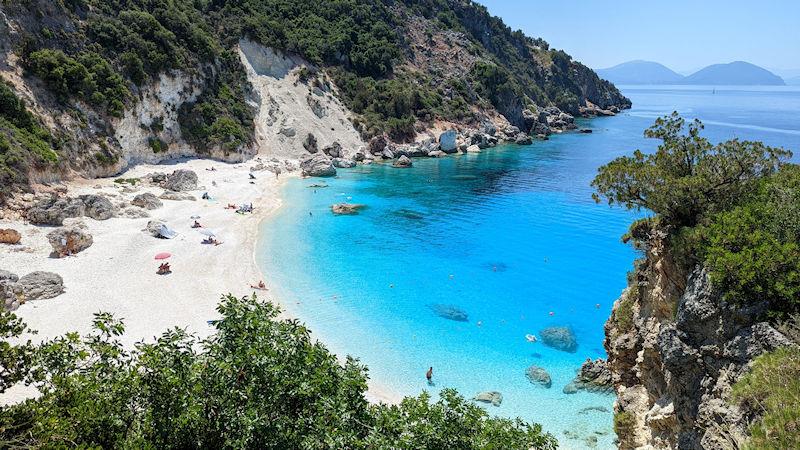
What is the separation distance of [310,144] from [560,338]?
182 ft

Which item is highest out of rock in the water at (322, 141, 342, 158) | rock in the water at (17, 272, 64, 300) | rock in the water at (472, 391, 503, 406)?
rock in the water at (322, 141, 342, 158)

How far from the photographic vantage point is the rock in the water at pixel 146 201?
3947 cm

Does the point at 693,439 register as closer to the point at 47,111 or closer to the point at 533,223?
the point at 533,223

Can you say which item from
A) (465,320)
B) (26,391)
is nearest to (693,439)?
(465,320)

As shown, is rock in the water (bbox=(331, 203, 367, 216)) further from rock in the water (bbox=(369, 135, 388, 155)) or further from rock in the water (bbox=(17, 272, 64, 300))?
rock in the water (bbox=(369, 135, 388, 155))

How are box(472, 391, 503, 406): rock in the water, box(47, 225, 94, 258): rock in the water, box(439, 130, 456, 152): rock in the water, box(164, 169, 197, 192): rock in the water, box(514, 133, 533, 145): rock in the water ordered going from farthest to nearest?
box(514, 133, 533, 145): rock in the water < box(439, 130, 456, 152): rock in the water < box(164, 169, 197, 192): rock in the water < box(47, 225, 94, 258): rock in the water < box(472, 391, 503, 406): rock in the water

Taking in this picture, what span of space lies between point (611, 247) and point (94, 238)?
135ft

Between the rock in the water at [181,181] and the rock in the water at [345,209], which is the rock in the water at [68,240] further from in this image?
the rock in the water at [345,209]

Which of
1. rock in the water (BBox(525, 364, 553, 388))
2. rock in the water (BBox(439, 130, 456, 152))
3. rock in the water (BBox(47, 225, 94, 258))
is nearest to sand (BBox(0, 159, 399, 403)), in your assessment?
rock in the water (BBox(47, 225, 94, 258))

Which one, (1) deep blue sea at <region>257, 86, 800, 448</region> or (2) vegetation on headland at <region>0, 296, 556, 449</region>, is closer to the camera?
(2) vegetation on headland at <region>0, 296, 556, 449</region>

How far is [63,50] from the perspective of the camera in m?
46.5

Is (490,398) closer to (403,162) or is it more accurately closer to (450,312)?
(450,312)

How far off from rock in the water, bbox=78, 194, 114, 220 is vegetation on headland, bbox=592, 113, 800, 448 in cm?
3603

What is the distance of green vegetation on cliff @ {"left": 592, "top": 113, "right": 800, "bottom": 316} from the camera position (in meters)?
10.0
